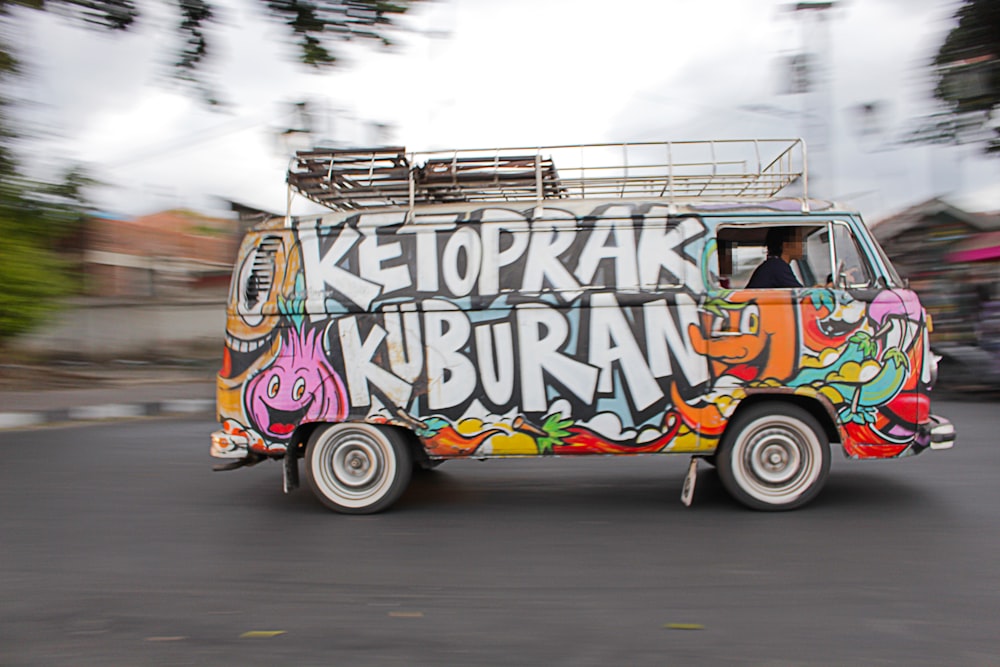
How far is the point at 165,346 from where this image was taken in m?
20.8

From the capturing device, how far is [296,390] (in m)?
5.73

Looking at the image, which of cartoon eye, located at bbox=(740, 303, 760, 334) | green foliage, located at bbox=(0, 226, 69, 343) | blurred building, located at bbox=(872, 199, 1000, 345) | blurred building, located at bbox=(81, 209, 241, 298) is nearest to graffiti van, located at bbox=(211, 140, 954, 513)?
cartoon eye, located at bbox=(740, 303, 760, 334)

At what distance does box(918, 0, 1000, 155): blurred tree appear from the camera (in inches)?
482

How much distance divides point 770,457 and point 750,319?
0.97 m

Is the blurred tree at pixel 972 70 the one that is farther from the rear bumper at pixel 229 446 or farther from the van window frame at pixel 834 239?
the rear bumper at pixel 229 446

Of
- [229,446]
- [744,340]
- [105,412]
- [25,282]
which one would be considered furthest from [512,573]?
[25,282]

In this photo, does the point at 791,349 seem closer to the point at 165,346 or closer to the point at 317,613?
the point at 317,613

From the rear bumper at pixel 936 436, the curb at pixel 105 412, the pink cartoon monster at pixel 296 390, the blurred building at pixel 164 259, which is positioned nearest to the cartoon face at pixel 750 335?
the rear bumper at pixel 936 436

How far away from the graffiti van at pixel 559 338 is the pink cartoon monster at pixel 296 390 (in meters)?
0.01

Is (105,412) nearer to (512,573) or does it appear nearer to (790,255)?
(512,573)

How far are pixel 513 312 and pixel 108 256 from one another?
1855 cm

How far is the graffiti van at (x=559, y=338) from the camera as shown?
17.9 feet

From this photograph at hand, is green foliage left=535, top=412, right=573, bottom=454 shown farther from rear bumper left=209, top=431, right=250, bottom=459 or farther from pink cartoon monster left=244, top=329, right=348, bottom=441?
rear bumper left=209, top=431, right=250, bottom=459

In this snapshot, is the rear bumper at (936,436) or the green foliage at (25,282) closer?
the rear bumper at (936,436)
